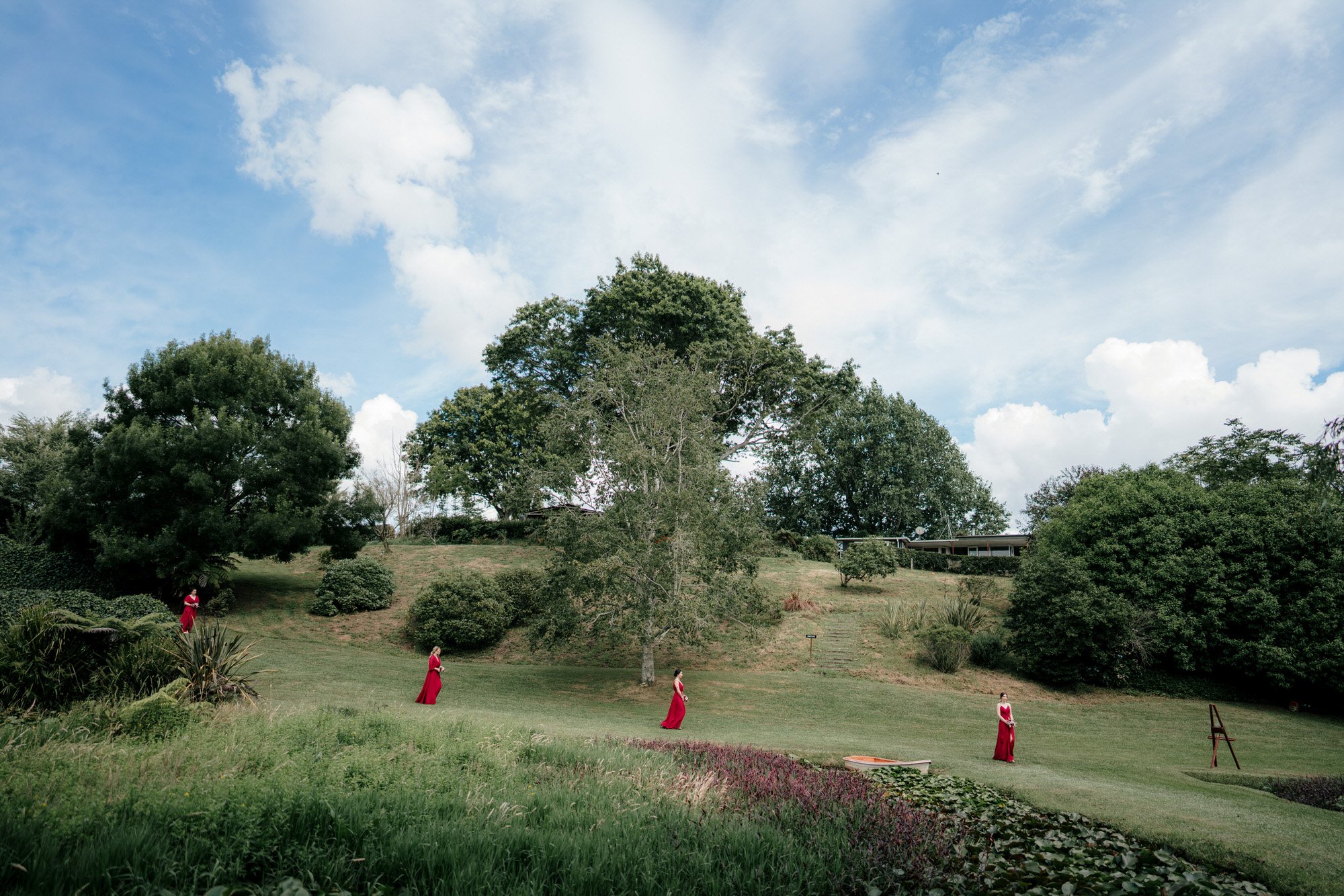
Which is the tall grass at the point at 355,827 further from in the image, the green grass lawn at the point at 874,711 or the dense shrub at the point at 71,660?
the green grass lawn at the point at 874,711

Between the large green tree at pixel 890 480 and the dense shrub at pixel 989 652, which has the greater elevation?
the large green tree at pixel 890 480

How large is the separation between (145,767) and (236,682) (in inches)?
233

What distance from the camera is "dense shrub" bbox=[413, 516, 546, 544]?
41.2 m

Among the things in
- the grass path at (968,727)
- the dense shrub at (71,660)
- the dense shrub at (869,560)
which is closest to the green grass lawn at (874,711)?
the grass path at (968,727)

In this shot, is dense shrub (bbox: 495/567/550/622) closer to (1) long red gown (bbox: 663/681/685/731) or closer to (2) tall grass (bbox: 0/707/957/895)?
(1) long red gown (bbox: 663/681/685/731)

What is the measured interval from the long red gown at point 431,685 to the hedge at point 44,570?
16.5 meters

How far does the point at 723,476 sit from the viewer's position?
66.9ft

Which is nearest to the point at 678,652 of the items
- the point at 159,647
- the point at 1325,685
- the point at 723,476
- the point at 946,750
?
the point at 723,476

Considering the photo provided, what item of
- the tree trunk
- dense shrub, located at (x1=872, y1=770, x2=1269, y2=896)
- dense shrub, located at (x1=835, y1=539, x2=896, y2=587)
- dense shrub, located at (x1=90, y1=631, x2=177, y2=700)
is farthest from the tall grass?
dense shrub, located at (x1=835, y1=539, x2=896, y2=587)

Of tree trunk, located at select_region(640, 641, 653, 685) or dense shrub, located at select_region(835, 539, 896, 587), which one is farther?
dense shrub, located at select_region(835, 539, 896, 587)

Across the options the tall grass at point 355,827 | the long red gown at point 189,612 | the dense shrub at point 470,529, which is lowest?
the long red gown at point 189,612

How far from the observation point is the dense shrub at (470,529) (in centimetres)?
4125

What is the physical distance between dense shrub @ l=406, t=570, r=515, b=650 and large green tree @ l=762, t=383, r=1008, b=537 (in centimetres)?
3435

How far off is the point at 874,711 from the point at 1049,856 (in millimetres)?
13514
